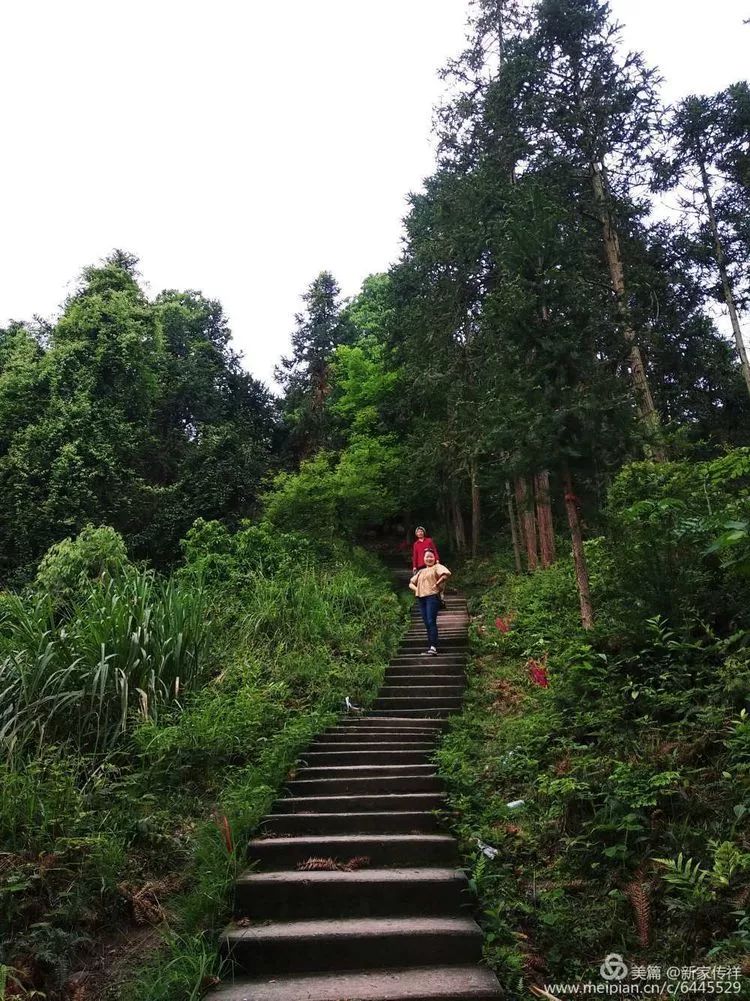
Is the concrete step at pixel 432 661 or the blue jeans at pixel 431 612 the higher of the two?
the blue jeans at pixel 431 612

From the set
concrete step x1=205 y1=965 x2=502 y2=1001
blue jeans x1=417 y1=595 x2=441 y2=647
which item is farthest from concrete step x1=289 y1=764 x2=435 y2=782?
blue jeans x1=417 y1=595 x2=441 y2=647

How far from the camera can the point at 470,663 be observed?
912 cm

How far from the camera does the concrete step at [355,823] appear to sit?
4.54 metres

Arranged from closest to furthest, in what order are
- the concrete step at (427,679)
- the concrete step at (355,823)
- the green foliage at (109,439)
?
the concrete step at (355,823), the concrete step at (427,679), the green foliage at (109,439)

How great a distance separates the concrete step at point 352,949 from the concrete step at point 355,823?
122 cm

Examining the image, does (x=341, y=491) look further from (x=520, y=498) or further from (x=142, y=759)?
(x=142, y=759)

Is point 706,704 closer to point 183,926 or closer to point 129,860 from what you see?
point 183,926

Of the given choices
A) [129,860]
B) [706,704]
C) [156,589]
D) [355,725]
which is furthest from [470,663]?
[129,860]

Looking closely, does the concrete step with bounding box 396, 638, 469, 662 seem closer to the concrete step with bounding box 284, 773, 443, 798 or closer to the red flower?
the red flower

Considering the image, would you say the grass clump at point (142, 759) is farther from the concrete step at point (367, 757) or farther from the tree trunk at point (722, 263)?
the tree trunk at point (722, 263)

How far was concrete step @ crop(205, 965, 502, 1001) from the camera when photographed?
2898mm

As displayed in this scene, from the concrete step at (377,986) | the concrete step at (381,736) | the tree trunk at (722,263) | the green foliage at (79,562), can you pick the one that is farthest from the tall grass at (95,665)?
the tree trunk at (722,263)

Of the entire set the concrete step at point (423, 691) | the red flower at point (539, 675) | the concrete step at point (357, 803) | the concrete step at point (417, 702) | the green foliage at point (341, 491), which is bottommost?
the concrete step at point (357, 803)

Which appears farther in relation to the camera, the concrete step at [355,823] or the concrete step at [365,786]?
the concrete step at [365,786]
